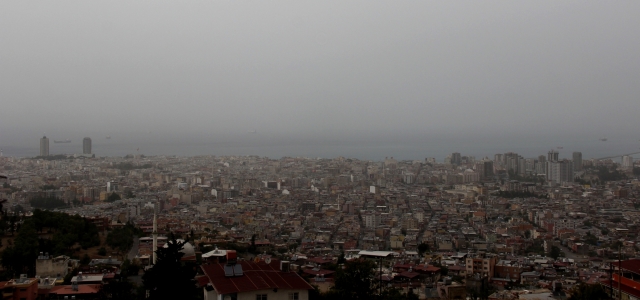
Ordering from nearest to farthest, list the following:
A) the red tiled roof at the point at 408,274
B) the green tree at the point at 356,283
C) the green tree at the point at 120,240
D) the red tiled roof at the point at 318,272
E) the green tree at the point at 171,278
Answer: the green tree at the point at 171,278, the green tree at the point at 356,283, the red tiled roof at the point at 318,272, the red tiled roof at the point at 408,274, the green tree at the point at 120,240

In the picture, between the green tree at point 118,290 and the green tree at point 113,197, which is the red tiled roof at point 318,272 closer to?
the green tree at point 118,290

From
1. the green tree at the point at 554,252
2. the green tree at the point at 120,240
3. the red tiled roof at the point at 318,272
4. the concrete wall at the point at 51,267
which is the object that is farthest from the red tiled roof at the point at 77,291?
the green tree at the point at 554,252

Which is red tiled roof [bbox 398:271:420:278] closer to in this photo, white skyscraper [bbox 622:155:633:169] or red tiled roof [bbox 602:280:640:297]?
red tiled roof [bbox 602:280:640:297]

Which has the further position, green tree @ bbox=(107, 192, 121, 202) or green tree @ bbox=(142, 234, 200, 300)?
green tree @ bbox=(107, 192, 121, 202)

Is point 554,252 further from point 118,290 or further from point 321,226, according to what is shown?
point 118,290

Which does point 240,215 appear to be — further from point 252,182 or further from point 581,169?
point 581,169

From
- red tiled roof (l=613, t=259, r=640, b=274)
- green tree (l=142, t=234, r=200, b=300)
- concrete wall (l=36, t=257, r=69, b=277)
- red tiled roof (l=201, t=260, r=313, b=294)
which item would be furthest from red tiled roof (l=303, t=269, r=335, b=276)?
green tree (l=142, t=234, r=200, b=300)
